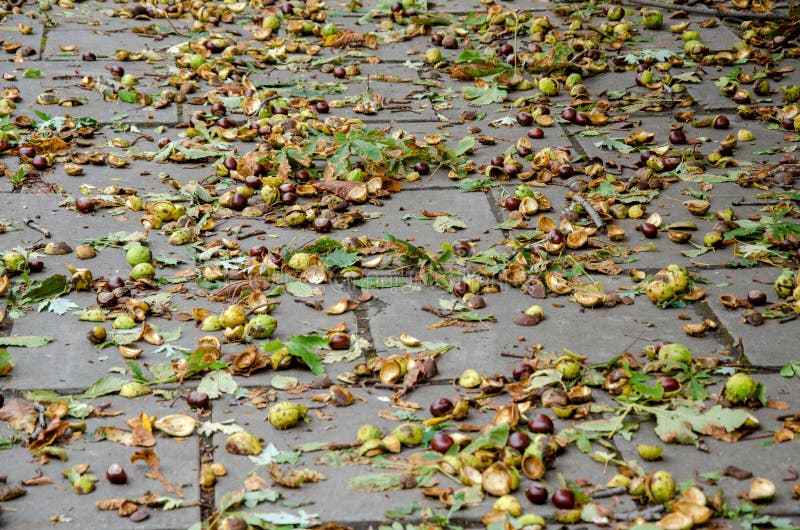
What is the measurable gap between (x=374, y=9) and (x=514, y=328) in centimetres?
440

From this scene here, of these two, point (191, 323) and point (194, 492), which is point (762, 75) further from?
point (194, 492)

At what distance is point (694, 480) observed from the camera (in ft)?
9.11

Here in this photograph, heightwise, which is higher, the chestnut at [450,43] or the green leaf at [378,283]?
the chestnut at [450,43]

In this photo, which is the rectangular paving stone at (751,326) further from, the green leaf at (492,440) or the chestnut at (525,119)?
the chestnut at (525,119)

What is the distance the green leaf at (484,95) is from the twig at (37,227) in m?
2.74

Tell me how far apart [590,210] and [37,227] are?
2623 mm

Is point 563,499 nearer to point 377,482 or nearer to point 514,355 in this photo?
point 377,482

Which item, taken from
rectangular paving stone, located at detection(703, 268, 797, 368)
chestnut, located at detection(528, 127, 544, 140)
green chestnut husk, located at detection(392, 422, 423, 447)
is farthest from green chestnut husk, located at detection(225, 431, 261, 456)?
chestnut, located at detection(528, 127, 544, 140)

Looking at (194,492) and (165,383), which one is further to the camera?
(165,383)

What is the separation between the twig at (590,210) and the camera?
4.35 meters

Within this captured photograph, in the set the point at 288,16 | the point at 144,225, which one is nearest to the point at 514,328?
the point at 144,225

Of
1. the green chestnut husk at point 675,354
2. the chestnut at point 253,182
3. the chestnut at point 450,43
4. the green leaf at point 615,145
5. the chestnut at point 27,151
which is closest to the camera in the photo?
the green chestnut husk at point 675,354

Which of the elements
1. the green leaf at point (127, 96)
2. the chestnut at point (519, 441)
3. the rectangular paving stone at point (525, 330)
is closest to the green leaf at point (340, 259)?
the rectangular paving stone at point (525, 330)

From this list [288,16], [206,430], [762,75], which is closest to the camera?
[206,430]
